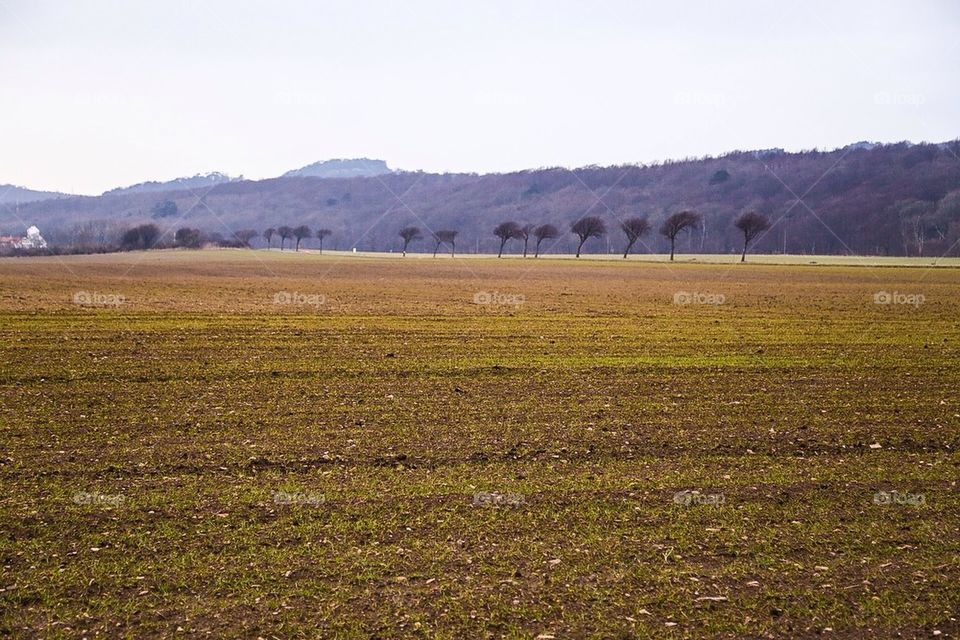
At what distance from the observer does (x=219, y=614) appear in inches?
239

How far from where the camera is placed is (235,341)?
20.4 meters

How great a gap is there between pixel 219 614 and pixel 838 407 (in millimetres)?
11842

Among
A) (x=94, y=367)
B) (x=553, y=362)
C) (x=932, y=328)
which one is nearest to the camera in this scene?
(x=94, y=367)

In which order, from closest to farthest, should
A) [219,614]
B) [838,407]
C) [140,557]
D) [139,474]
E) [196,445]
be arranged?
[219,614], [140,557], [139,474], [196,445], [838,407]

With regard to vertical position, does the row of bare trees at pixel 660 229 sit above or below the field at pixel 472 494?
above

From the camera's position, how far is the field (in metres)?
6.26

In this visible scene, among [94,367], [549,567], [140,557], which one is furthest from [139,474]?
[94,367]

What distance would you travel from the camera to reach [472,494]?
8.77m

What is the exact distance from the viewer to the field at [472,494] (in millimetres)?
6262

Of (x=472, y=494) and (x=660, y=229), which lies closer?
(x=472, y=494)

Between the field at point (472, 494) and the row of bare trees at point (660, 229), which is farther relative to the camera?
the row of bare trees at point (660, 229)

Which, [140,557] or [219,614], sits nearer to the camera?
[219,614]

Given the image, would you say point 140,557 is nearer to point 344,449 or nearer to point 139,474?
point 139,474

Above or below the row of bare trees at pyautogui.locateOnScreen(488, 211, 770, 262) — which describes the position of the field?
below
